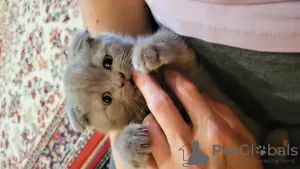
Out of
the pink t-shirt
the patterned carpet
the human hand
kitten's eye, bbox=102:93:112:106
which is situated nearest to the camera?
the pink t-shirt

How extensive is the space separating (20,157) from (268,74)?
1.55m

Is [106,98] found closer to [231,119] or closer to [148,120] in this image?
[148,120]

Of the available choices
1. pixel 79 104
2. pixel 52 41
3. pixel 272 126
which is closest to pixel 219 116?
pixel 272 126

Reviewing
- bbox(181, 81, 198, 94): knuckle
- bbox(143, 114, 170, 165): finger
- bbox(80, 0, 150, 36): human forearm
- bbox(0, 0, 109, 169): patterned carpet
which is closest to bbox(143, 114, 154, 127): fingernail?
bbox(143, 114, 170, 165): finger

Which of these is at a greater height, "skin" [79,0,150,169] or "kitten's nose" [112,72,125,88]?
"skin" [79,0,150,169]

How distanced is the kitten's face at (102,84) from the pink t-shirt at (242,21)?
0.51ft

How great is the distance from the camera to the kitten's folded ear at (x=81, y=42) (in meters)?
0.76

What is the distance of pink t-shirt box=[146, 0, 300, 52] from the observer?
52 cm

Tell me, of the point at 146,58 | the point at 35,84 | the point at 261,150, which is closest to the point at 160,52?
the point at 146,58

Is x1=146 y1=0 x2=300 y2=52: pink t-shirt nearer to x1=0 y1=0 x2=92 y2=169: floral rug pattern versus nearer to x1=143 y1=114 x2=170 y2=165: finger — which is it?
x1=143 y1=114 x2=170 y2=165: finger

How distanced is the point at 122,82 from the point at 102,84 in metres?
0.04

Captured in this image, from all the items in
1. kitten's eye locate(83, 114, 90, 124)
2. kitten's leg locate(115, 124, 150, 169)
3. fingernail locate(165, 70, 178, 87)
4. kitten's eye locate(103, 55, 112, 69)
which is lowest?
kitten's leg locate(115, 124, 150, 169)

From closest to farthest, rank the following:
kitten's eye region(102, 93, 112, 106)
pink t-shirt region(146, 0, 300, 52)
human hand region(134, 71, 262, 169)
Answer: pink t-shirt region(146, 0, 300, 52)
human hand region(134, 71, 262, 169)
kitten's eye region(102, 93, 112, 106)

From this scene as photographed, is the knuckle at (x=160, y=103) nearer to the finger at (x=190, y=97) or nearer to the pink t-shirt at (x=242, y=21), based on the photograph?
the finger at (x=190, y=97)
